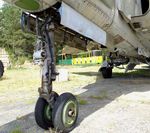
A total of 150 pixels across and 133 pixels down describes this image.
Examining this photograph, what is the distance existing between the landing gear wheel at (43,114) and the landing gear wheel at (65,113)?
0.34 meters

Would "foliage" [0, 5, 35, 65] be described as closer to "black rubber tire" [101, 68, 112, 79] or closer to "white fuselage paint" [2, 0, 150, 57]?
"black rubber tire" [101, 68, 112, 79]

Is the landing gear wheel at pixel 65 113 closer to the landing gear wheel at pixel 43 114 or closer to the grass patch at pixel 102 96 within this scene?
the landing gear wheel at pixel 43 114

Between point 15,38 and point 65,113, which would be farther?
point 15,38

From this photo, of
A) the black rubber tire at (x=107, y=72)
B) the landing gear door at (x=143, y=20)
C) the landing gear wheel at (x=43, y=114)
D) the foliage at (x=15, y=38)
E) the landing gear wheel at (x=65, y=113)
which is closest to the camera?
the landing gear wheel at (x=65, y=113)

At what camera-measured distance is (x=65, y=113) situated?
17.4ft

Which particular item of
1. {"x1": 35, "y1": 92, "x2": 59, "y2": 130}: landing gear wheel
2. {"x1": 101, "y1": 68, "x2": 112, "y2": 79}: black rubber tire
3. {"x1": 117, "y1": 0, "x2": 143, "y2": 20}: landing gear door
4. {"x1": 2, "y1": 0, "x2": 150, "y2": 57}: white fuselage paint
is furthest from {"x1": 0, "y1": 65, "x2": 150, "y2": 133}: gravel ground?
{"x1": 101, "y1": 68, "x2": 112, "y2": 79}: black rubber tire

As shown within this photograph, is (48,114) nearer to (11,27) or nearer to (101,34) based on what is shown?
(101,34)

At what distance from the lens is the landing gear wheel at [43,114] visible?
558 cm

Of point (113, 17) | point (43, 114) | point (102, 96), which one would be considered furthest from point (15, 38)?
point (43, 114)

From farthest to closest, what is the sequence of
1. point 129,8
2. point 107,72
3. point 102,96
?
point 107,72 → point 102,96 → point 129,8

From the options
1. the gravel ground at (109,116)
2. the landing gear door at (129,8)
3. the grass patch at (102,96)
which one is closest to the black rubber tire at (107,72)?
the grass patch at (102,96)

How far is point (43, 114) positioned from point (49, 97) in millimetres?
357

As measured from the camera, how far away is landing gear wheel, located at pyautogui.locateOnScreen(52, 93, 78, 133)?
5.16m

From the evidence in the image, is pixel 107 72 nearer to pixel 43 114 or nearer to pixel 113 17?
pixel 113 17
